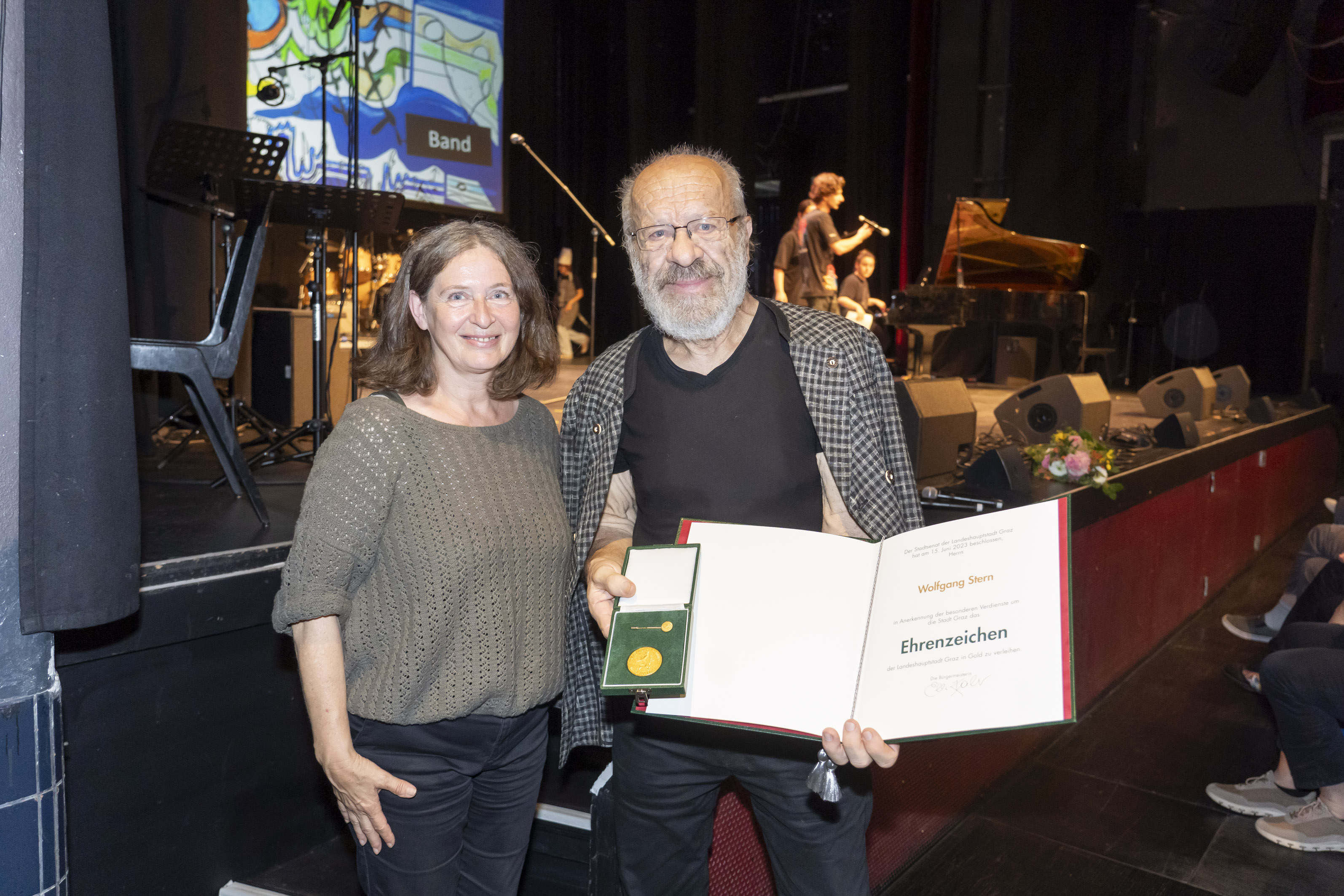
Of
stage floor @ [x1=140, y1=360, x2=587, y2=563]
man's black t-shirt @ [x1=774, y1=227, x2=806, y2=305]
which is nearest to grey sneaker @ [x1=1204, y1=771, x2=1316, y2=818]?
stage floor @ [x1=140, y1=360, x2=587, y2=563]

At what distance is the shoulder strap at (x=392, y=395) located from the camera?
59.2 inches

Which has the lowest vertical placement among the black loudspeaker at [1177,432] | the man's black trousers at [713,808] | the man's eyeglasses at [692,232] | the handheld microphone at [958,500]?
the man's black trousers at [713,808]

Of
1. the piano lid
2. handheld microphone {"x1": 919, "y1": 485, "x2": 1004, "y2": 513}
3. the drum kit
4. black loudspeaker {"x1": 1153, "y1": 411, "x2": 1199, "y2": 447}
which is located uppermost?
the piano lid

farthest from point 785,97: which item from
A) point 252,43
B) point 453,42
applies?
point 252,43

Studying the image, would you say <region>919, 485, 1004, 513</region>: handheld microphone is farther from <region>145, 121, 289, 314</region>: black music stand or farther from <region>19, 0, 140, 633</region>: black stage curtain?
<region>145, 121, 289, 314</region>: black music stand

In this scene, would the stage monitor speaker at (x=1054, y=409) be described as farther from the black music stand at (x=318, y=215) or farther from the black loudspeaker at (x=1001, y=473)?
the black music stand at (x=318, y=215)

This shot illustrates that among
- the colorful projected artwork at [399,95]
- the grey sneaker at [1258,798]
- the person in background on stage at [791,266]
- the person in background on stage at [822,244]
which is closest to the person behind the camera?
the grey sneaker at [1258,798]

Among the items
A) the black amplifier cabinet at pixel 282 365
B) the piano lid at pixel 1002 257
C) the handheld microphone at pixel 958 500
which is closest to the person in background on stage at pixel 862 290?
the piano lid at pixel 1002 257

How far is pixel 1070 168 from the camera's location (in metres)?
10.7

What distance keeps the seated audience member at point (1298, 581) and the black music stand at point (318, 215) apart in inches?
154

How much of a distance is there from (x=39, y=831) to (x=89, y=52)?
1.22m

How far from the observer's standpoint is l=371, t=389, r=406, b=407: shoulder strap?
59.2 inches

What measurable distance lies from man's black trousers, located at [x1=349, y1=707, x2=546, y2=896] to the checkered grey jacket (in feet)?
0.58

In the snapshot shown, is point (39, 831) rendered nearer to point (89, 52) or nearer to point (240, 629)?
point (240, 629)
